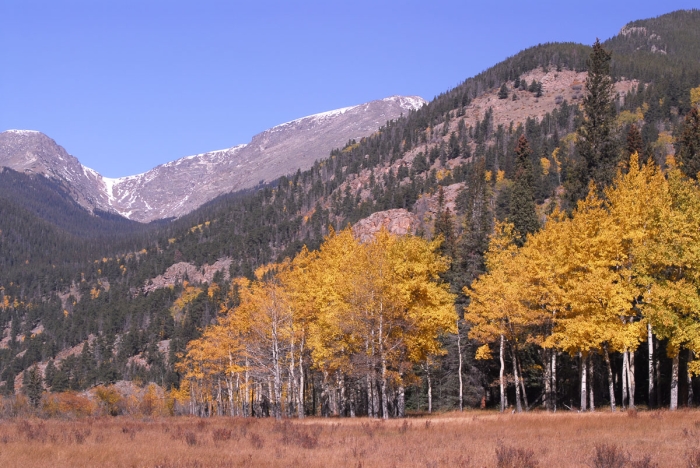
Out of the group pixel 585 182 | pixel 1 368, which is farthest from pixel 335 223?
pixel 585 182

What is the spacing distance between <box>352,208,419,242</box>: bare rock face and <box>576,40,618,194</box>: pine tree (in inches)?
2823

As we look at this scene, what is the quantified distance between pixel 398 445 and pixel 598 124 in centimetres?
6164

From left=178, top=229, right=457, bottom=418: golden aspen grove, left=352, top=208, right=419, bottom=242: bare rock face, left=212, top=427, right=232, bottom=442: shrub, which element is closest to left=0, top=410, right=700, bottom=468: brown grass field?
left=212, top=427, right=232, bottom=442: shrub

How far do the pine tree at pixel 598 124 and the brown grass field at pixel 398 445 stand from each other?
49.0m

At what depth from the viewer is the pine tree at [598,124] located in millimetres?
68812

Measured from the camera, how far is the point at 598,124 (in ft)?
232

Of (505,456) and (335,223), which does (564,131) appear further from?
(505,456)

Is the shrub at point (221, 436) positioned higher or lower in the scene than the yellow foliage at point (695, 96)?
lower

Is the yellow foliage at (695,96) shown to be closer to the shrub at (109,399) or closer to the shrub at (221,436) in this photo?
the shrub at (109,399)

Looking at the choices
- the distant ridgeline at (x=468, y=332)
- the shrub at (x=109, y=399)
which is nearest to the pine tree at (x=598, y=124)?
the distant ridgeline at (x=468, y=332)

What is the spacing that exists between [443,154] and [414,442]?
18313 centimetres

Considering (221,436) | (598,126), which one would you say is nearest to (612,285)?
(221,436)

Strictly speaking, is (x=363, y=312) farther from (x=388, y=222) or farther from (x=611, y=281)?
(x=388, y=222)

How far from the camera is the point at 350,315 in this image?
1268 inches
